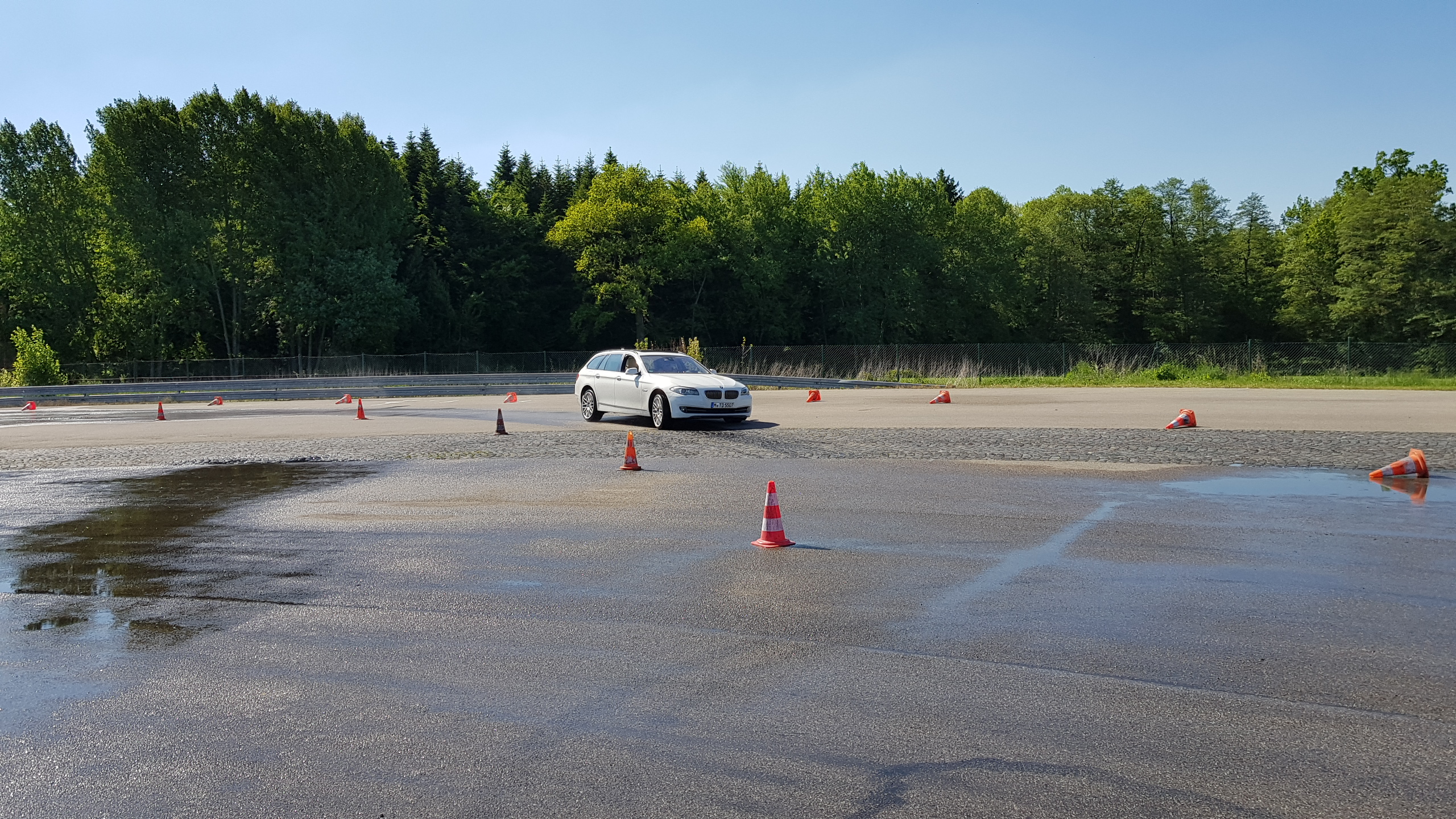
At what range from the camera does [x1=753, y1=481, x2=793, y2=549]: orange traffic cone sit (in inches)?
350

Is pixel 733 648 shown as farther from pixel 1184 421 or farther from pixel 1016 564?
pixel 1184 421

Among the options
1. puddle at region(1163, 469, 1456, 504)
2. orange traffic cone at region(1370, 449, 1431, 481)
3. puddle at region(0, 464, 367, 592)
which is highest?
orange traffic cone at region(1370, 449, 1431, 481)

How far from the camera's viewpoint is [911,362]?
4831cm

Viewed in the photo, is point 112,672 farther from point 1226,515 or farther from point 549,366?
point 549,366

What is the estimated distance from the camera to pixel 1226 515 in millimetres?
10047

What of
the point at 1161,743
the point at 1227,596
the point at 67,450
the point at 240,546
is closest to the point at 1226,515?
the point at 1227,596

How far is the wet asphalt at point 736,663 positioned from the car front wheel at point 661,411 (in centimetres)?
1023

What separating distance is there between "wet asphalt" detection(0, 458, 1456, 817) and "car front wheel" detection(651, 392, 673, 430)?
33.6ft

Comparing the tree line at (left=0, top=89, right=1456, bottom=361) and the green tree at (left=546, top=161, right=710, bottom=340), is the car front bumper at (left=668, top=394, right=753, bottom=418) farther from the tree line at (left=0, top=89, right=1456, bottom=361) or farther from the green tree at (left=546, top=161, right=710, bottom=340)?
the green tree at (left=546, top=161, right=710, bottom=340)

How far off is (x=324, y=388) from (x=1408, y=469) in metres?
37.1

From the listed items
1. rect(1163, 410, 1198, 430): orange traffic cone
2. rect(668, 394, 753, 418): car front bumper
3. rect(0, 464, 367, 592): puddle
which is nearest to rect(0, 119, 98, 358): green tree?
rect(668, 394, 753, 418): car front bumper

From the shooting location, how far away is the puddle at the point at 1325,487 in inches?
443

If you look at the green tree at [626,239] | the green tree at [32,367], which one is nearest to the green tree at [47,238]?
the green tree at [32,367]

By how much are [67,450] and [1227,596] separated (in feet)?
63.2
